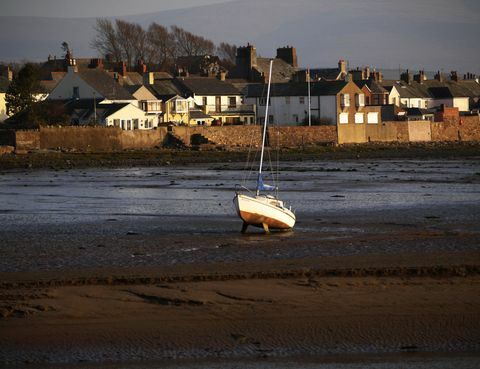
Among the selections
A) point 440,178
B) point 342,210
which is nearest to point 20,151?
point 440,178

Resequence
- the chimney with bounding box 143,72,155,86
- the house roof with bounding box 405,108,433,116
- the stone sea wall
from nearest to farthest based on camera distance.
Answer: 1. the stone sea wall
2. the chimney with bounding box 143,72,155,86
3. the house roof with bounding box 405,108,433,116

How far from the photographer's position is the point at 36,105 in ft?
256

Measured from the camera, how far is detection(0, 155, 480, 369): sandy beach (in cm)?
1409

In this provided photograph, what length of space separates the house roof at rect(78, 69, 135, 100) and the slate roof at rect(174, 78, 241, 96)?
10.3m

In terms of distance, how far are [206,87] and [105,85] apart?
14129 millimetres

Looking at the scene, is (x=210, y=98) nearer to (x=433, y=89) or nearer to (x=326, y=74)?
(x=326, y=74)

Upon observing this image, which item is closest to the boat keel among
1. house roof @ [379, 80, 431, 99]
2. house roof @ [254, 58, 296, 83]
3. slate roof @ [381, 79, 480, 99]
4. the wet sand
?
the wet sand

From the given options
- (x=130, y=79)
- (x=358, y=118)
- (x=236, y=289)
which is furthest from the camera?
(x=130, y=79)

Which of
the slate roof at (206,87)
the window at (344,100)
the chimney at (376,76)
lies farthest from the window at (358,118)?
the chimney at (376,76)

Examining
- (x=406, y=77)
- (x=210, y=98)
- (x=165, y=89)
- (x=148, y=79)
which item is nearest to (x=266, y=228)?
(x=165, y=89)

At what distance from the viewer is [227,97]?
96.3 metres

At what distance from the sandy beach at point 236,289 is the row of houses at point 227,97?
5126cm

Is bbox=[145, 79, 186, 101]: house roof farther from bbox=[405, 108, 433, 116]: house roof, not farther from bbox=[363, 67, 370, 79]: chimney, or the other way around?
bbox=[363, 67, 370, 79]: chimney

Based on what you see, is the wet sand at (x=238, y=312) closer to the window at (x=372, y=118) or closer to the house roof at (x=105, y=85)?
the house roof at (x=105, y=85)
